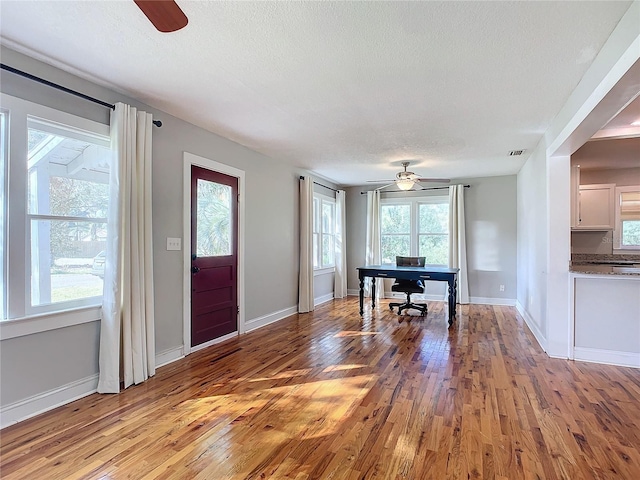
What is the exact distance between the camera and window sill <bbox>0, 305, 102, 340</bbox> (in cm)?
229

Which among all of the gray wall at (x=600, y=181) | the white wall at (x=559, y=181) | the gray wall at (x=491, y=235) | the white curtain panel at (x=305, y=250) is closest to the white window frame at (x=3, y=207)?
the white wall at (x=559, y=181)

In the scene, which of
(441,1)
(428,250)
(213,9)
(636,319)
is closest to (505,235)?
(428,250)

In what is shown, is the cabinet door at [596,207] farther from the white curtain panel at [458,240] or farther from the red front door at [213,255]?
the red front door at [213,255]

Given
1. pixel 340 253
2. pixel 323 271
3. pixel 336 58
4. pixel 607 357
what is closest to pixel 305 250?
pixel 323 271

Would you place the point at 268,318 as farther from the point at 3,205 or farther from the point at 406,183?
the point at 3,205

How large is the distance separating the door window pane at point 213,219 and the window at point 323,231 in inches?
101

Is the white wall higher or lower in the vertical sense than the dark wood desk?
higher

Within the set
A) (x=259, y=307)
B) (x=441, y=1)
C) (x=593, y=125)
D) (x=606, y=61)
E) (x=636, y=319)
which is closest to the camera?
(x=441, y=1)

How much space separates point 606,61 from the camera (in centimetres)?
220

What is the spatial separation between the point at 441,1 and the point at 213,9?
3.98 ft

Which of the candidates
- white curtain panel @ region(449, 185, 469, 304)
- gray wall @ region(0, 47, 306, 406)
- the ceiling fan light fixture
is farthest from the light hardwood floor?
white curtain panel @ region(449, 185, 469, 304)

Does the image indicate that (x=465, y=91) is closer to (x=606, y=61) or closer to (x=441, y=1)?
(x=606, y=61)

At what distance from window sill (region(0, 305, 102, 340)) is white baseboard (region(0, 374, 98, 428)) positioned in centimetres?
46

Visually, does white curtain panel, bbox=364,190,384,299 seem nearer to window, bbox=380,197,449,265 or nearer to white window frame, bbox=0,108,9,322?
window, bbox=380,197,449,265
